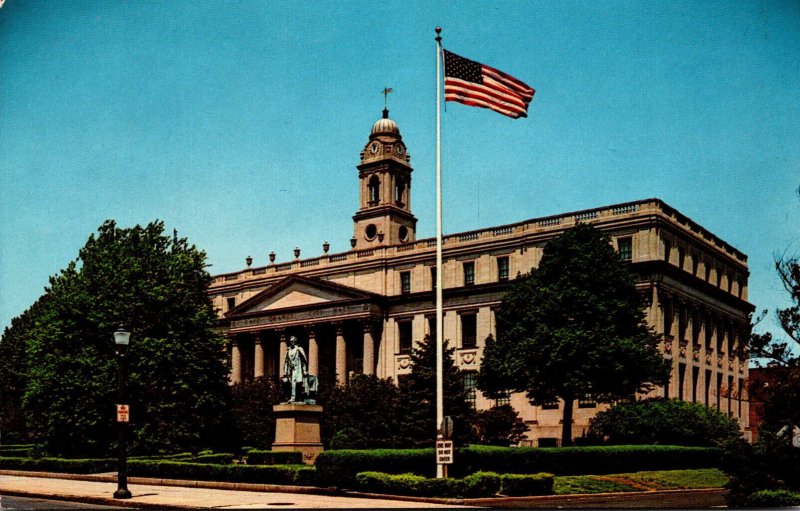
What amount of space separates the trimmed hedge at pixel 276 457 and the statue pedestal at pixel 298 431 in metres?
1.17

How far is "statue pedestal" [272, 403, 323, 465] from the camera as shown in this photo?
130 feet

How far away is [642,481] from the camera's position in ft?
138

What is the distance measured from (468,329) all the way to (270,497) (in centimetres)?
4678

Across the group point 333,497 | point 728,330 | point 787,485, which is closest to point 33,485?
point 333,497

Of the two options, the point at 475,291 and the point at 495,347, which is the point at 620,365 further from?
the point at 475,291

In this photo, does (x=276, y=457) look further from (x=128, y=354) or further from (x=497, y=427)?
(x=497, y=427)

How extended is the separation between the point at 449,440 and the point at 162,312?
Result: 26.8m

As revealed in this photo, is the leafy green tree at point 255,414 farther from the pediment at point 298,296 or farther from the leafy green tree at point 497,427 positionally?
the pediment at point 298,296

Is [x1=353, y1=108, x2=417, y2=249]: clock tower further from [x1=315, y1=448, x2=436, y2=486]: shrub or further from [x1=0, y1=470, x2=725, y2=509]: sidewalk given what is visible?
[x1=315, y1=448, x2=436, y2=486]: shrub

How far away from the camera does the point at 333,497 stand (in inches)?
1187

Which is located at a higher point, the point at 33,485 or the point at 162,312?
the point at 162,312

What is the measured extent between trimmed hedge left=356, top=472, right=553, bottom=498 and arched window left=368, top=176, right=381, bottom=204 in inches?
2325

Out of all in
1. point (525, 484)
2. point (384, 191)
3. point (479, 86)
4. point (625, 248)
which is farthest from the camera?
point (384, 191)

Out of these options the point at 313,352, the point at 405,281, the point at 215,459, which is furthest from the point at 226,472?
the point at 313,352
